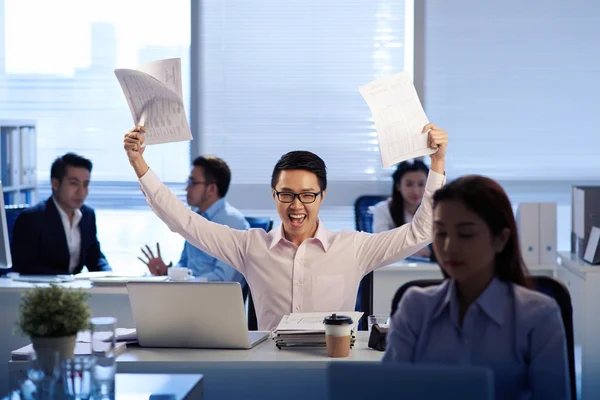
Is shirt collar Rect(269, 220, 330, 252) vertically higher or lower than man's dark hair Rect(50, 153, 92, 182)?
lower

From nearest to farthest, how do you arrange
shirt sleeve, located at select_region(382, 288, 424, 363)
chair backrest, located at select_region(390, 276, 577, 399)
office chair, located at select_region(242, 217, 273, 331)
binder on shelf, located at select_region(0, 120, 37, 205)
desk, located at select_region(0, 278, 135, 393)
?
shirt sleeve, located at select_region(382, 288, 424, 363)
chair backrest, located at select_region(390, 276, 577, 399)
office chair, located at select_region(242, 217, 273, 331)
desk, located at select_region(0, 278, 135, 393)
binder on shelf, located at select_region(0, 120, 37, 205)

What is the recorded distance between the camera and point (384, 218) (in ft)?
18.1

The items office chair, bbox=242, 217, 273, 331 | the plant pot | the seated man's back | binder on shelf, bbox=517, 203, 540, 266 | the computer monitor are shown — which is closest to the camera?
the plant pot

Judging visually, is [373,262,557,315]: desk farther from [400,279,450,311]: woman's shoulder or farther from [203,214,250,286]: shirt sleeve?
[400,279,450,311]: woman's shoulder

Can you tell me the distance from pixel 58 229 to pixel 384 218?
2.07 m

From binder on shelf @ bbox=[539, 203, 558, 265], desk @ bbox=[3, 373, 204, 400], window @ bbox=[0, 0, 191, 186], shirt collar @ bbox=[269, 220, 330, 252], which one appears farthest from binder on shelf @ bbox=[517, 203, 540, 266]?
desk @ bbox=[3, 373, 204, 400]

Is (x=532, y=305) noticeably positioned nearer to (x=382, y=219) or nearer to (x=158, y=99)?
(x=158, y=99)

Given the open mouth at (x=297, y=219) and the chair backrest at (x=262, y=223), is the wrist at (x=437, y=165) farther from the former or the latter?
the chair backrest at (x=262, y=223)

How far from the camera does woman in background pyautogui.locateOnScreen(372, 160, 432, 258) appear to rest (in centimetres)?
548

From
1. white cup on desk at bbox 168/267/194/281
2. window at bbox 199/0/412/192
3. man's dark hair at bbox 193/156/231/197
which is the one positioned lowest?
white cup on desk at bbox 168/267/194/281

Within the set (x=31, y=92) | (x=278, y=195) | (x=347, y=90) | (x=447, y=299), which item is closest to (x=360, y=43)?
(x=347, y=90)

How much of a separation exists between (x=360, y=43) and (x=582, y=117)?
73.2 inches

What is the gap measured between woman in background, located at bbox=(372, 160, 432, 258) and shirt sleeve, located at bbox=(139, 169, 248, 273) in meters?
2.34

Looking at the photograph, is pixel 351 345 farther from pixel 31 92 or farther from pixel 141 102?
pixel 31 92
